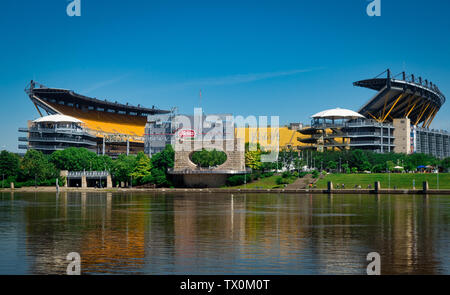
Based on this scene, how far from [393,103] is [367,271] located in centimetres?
13606

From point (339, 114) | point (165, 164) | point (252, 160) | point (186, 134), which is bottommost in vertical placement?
point (165, 164)

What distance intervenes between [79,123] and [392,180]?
105 metres

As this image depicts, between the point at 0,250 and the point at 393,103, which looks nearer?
the point at 0,250

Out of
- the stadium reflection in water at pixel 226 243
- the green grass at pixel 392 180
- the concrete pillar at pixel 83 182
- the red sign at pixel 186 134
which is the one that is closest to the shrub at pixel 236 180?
the green grass at pixel 392 180

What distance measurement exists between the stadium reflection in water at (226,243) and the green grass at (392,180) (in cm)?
4814

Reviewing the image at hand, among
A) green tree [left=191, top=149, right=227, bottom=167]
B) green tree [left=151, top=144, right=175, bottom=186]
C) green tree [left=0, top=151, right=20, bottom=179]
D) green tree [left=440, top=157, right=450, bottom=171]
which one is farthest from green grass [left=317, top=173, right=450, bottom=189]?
green tree [left=0, top=151, right=20, bottom=179]

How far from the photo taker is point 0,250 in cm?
→ 2658

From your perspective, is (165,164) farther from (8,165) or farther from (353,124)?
(353,124)

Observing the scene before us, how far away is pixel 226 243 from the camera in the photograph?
1126 inches

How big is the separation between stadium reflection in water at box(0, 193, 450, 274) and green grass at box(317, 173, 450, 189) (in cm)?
4814

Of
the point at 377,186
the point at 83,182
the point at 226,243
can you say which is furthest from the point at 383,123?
the point at 226,243
